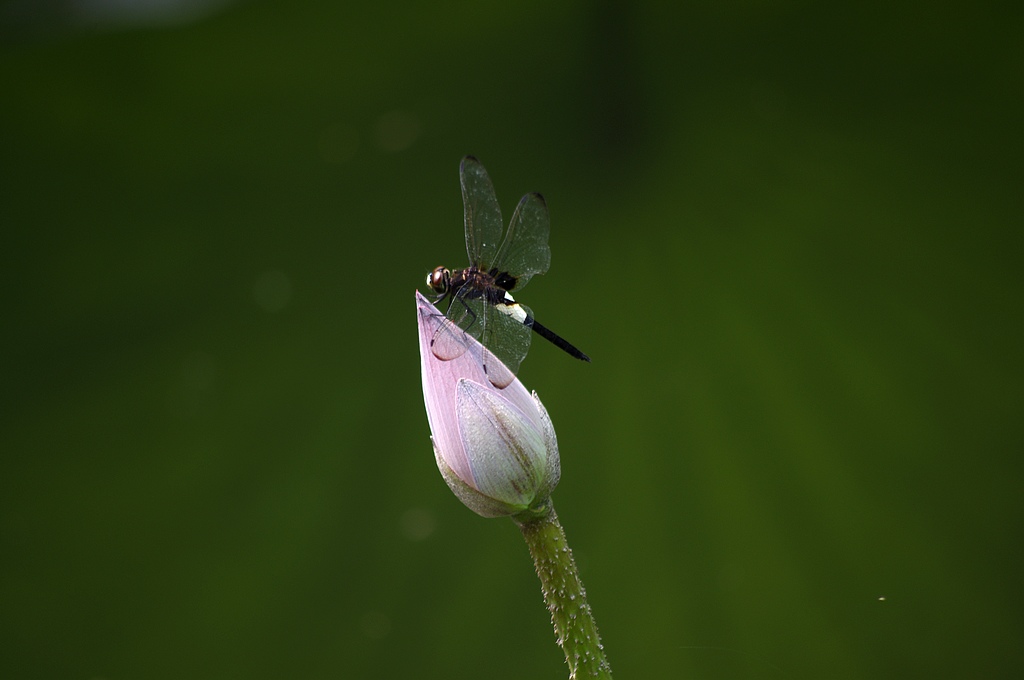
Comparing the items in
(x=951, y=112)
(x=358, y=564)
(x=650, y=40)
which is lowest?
(x=358, y=564)

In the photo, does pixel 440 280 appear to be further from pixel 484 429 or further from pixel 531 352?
pixel 531 352

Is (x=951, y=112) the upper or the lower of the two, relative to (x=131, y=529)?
upper

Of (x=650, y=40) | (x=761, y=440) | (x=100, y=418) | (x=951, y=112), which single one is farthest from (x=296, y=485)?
(x=951, y=112)

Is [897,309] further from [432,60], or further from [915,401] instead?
[432,60]

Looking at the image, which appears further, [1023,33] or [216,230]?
[216,230]

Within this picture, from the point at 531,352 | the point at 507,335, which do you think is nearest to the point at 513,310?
the point at 507,335

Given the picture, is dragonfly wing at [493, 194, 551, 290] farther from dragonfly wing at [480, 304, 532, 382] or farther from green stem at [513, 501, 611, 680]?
green stem at [513, 501, 611, 680]

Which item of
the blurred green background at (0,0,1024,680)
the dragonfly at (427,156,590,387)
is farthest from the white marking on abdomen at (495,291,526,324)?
the blurred green background at (0,0,1024,680)

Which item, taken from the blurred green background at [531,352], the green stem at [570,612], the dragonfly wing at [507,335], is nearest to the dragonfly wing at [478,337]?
the dragonfly wing at [507,335]
